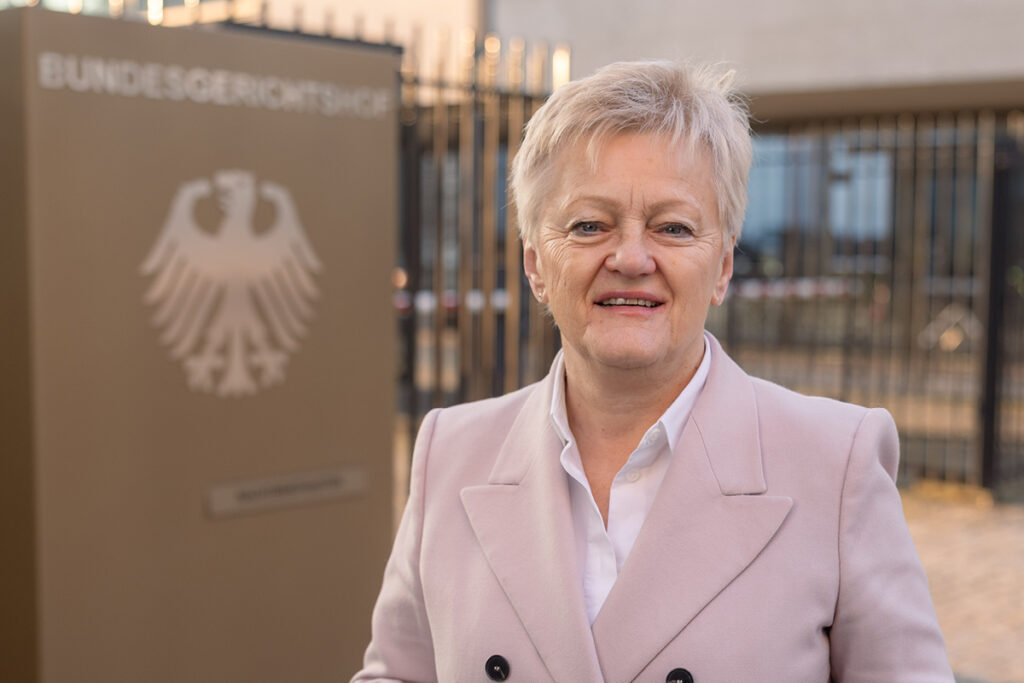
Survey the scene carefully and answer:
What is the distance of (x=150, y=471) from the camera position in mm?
3789

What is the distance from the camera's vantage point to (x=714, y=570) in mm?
1752

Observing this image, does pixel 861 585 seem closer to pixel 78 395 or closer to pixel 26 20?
pixel 78 395

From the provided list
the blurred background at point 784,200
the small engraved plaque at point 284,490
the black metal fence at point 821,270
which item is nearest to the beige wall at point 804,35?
the blurred background at point 784,200

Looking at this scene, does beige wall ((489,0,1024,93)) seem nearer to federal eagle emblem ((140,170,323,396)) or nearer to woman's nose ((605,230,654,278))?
federal eagle emblem ((140,170,323,396))

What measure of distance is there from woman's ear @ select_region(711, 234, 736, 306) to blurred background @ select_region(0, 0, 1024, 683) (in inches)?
95.4

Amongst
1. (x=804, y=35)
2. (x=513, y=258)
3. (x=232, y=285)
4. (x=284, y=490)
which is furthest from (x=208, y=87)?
(x=804, y=35)

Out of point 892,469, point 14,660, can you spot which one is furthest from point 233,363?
point 892,469

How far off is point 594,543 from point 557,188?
569 mm

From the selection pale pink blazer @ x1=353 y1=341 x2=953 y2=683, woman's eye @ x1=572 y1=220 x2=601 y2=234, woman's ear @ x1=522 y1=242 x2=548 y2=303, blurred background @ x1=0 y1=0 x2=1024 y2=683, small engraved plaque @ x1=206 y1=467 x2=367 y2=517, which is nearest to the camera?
pale pink blazer @ x1=353 y1=341 x2=953 y2=683

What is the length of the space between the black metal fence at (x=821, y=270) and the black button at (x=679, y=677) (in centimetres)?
160

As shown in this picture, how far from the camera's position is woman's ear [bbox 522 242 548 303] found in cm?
196

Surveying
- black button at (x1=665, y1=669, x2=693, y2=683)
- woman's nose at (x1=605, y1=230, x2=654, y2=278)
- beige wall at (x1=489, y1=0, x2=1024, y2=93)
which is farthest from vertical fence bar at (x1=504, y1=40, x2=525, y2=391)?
black button at (x1=665, y1=669, x2=693, y2=683)

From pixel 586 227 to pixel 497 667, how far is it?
0.70 m

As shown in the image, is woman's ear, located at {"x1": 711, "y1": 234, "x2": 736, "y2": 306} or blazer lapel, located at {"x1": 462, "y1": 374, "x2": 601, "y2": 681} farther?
woman's ear, located at {"x1": 711, "y1": 234, "x2": 736, "y2": 306}
